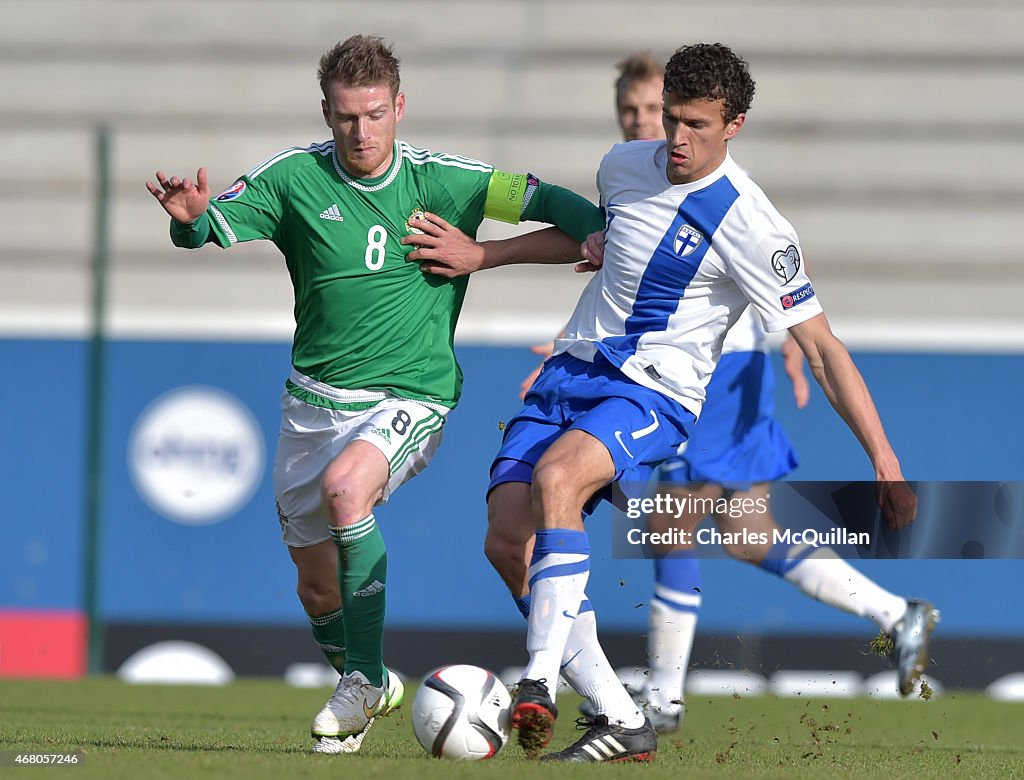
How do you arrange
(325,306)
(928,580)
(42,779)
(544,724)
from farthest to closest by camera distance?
(928,580), (325,306), (544,724), (42,779)

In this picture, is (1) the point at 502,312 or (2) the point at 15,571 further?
(1) the point at 502,312

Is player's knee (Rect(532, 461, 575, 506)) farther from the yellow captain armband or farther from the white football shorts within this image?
the yellow captain armband

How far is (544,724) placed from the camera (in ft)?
13.0

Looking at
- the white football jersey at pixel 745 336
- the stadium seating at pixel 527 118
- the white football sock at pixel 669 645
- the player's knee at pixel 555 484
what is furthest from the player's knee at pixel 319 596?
the stadium seating at pixel 527 118

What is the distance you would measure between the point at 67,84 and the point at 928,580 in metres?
6.50

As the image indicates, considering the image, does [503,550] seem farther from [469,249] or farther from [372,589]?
[469,249]

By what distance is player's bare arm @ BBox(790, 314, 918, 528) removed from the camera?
4.32 meters

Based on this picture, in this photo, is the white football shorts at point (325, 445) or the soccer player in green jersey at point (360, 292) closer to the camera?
the soccer player in green jersey at point (360, 292)

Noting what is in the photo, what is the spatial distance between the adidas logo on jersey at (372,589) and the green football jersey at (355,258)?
23.9 inches

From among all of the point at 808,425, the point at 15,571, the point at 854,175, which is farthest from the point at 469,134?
the point at 15,571

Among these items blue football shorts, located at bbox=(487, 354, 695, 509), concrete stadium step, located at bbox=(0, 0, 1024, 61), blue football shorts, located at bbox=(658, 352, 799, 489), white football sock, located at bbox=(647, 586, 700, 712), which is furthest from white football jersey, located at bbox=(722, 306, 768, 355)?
concrete stadium step, located at bbox=(0, 0, 1024, 61)

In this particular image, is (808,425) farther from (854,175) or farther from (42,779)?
(42,779)

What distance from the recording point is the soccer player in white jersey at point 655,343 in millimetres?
4297

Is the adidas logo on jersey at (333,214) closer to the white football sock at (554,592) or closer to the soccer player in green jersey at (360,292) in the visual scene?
the soccer player in green jersey at (360,292)
